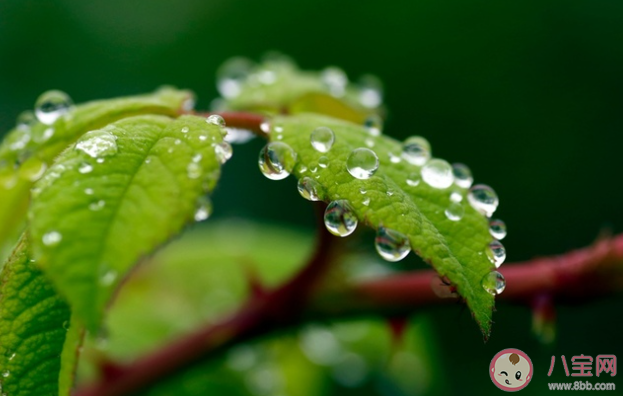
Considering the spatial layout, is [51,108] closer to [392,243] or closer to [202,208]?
[202,208]

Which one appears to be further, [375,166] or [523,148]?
[523,148]

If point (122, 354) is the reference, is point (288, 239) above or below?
above

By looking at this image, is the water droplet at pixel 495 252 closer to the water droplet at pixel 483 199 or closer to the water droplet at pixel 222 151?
the water droplet at pixel 483 199

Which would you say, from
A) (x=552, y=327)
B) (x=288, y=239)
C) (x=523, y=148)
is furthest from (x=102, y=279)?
(x=523, y=148)

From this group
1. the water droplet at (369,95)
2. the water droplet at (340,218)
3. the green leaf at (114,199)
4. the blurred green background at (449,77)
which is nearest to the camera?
the green leaf at (114,199)

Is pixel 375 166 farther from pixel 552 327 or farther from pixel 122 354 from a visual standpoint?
pixel 122 354

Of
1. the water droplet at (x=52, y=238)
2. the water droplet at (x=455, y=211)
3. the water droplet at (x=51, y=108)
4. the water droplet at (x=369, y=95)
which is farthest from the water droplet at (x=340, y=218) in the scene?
the water droplet at (x=369, y=95)
